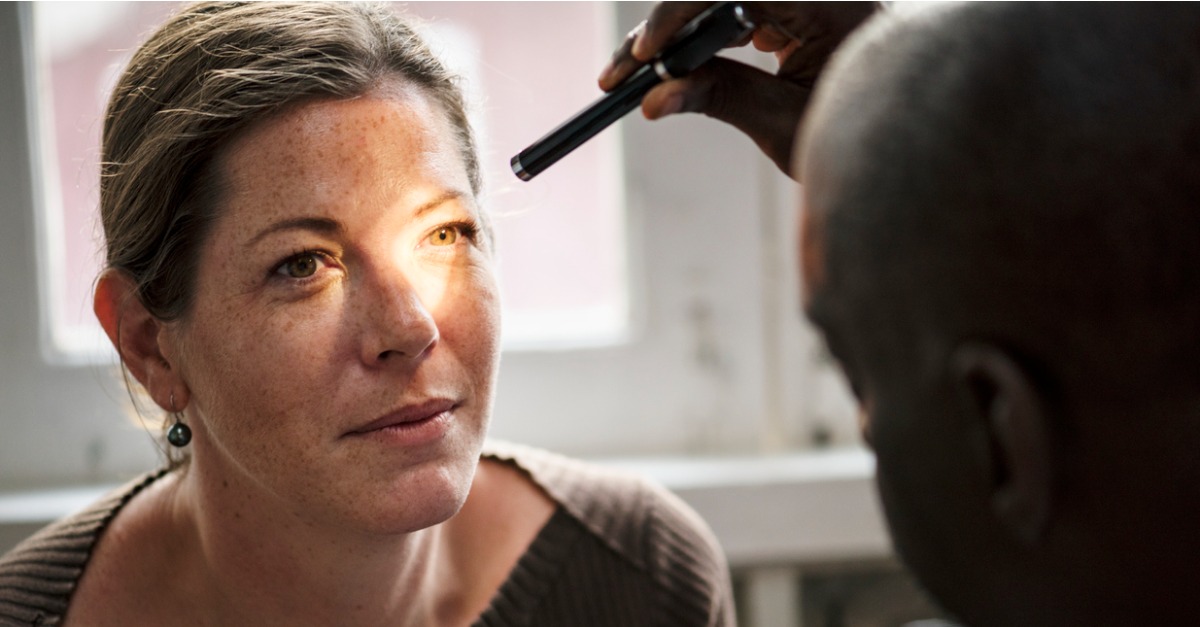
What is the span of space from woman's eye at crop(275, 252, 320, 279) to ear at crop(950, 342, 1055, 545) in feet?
1.84

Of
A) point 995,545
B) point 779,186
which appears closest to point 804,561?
point 779,186

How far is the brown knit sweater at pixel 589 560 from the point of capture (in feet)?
3.62

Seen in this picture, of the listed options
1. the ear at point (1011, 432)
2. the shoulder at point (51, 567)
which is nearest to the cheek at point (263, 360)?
the shoulder at point (51, 567)

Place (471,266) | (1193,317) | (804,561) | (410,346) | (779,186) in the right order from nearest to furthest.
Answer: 1. (1193,317)
2. (410,346)
3. (471,266)
4. (804,561)
5. (779,186)

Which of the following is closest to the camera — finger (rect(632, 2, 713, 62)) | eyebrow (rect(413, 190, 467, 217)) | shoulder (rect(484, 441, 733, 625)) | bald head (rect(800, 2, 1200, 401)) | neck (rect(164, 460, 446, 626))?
bald head (rect(800, 2, 1200, 401))

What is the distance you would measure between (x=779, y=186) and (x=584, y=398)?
41cm

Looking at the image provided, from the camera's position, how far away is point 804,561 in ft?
4.76

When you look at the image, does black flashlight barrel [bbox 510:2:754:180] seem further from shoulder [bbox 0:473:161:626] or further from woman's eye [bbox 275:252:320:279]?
shoulder [bbox 0:473:161:626]

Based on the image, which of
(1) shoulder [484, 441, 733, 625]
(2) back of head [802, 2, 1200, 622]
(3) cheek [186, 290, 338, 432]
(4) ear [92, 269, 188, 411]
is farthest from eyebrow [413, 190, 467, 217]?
(2) back of head [802, 2, 1200, 622]

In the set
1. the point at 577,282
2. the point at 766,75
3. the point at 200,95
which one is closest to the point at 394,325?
the point at 200,95

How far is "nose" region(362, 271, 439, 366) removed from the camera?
0.87 meters

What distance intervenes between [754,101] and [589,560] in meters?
0.51

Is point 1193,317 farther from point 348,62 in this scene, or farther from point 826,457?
point 826,457

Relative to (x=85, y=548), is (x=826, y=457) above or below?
below
